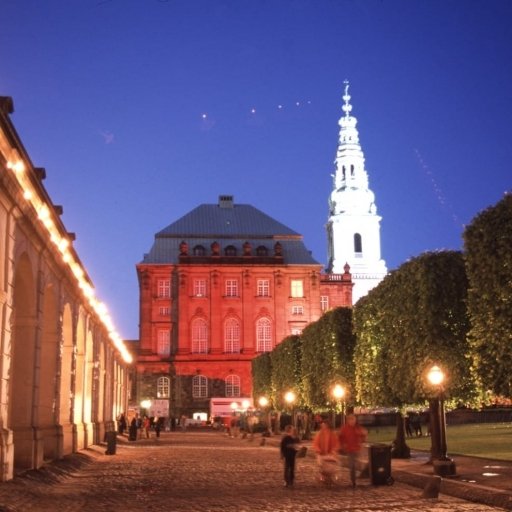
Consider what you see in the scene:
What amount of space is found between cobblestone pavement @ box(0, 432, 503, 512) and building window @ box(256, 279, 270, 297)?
66.4m

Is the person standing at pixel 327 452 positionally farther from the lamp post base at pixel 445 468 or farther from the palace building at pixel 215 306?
the palace building at pixel 215 306

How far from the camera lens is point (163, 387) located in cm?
9438

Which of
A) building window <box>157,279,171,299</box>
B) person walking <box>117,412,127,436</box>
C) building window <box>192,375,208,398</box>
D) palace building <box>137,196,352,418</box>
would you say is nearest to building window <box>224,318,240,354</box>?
palace building <box>137,196,352,418</box>

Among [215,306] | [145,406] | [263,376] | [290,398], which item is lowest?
[290,398]

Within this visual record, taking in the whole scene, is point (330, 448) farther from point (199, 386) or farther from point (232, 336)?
point (232, 336)

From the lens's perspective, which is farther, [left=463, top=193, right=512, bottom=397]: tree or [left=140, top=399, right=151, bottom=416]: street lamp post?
[left=140, top=399, right=151, bottom=416]: street lamp post

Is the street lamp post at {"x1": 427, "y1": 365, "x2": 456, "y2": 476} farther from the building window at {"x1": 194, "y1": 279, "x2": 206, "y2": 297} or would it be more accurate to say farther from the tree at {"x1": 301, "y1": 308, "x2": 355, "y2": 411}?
the building window at {"x1": 194, "y1": 279, "x2": 206, "y2": 297}

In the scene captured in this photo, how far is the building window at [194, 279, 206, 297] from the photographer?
317 feet

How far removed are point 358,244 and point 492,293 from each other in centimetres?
11040

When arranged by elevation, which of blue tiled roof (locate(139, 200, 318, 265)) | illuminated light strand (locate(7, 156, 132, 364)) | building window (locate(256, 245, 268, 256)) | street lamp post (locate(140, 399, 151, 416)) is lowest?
street lamp post (locate(140, 399, 151, 416))

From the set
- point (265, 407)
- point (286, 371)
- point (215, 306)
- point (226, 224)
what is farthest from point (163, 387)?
point (286, 371)

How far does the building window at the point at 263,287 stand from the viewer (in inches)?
3831

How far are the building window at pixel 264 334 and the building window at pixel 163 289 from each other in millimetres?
10546

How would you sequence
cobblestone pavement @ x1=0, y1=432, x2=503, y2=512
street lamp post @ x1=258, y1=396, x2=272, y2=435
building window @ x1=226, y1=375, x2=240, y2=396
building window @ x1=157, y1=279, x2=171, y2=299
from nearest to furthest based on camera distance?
cobblestone pavement @ x1=0, y1=432, x2=503, y2=512 < street lamp post @ x1=258, y1=396, x2=272, y2=435 < building window @ x1=226, y1=375, x2=240, y2=396 < building window @ x1=157, y1=279, x2=171, y2=299
